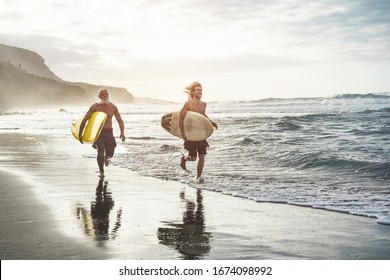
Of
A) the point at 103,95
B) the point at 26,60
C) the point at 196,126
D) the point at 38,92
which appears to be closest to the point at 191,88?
the point at 196,126

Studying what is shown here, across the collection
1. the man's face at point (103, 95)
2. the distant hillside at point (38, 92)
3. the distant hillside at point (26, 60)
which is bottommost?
the man's face at point (103, 95)

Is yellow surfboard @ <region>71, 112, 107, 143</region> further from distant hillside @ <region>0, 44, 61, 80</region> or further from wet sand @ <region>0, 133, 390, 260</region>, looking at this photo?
distant hillside @ <region>0, 44, 61, 80</region>

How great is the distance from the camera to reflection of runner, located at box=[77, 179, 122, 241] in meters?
4.83

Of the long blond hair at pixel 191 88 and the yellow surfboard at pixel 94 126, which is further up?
the long blond hair at pixel 191 88

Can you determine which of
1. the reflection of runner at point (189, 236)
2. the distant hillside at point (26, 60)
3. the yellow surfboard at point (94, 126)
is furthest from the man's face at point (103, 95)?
the distant hillside at point (26, 60)

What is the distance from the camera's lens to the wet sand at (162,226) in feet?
14.0

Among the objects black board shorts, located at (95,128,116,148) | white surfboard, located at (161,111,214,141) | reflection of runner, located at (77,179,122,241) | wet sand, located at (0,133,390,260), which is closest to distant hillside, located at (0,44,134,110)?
black board shorts, located at (95,128,116,148)

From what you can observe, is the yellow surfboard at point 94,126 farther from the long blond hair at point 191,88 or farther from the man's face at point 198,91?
the man's face at point 198,91

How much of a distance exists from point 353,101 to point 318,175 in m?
38.3

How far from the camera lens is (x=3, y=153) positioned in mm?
13047
